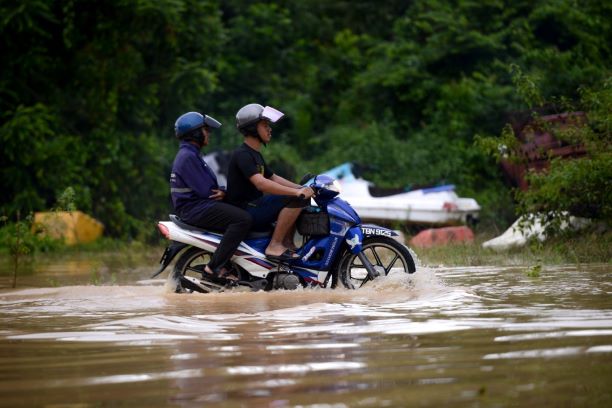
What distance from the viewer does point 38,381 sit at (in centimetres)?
568

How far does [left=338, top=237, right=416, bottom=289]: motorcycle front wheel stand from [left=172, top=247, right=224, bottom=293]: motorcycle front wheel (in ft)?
3.84

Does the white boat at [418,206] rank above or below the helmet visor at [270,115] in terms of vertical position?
below

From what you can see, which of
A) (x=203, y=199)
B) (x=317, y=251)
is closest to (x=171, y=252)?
(x=203, y=199)

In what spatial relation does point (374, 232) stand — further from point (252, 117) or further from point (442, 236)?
point (442, 236)

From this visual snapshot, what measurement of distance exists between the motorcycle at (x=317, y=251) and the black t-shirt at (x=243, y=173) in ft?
1.22

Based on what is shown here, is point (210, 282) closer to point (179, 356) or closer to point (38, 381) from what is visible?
point (179, 356)

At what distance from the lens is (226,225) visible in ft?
34.6

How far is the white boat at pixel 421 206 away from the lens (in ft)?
65.1

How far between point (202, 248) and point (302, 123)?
60.3ft

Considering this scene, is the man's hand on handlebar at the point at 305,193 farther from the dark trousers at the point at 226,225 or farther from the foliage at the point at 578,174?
the foliage at the point at 578,174

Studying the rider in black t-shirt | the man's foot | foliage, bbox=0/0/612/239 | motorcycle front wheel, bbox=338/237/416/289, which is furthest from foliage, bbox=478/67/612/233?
foliage, bbox=0/0/612/239

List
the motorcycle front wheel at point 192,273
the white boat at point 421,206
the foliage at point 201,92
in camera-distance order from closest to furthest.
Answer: the motorcycle front wheel at point 192,273 → the white boat at point 421,206 → the foliage at point 201,92

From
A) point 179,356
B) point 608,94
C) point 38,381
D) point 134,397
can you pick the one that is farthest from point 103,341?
point 608,94

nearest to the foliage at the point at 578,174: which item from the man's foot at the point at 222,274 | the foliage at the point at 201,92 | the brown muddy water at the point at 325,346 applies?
the brown muddy water at the point at 325,346
